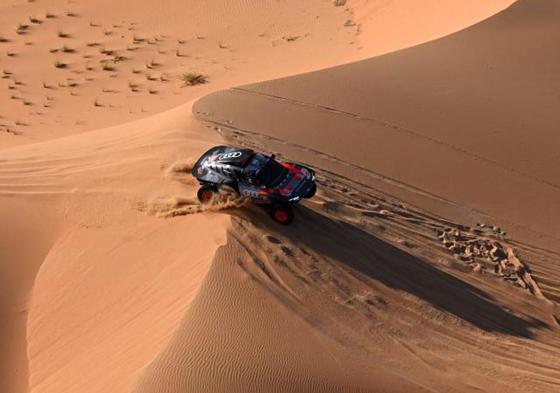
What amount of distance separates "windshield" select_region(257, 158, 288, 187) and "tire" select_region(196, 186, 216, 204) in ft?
2.79

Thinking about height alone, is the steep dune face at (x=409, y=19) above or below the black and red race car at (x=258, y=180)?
above

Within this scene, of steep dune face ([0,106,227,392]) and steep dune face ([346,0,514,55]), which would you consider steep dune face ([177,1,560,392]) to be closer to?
steep dune face ([0,106,227,392])

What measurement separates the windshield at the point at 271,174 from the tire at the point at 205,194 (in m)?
0.85

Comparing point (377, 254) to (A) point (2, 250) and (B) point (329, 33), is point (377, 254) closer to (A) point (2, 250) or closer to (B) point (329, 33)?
(A) point (2, 250)

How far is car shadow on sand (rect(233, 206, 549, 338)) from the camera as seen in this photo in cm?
1155

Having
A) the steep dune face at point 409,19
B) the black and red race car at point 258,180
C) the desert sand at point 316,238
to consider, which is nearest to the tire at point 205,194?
the black and red race car at point 258,180

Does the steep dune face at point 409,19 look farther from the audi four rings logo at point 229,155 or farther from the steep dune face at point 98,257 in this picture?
the audi four rings logo at point 229,155

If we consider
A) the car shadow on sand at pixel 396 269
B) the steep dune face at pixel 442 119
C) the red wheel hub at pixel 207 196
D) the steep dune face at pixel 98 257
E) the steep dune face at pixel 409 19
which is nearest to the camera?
the steep dune face at pixel 98 257

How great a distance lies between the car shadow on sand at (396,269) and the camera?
11.6m

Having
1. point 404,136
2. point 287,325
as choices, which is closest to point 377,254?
point 287,325

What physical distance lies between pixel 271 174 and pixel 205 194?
116cm

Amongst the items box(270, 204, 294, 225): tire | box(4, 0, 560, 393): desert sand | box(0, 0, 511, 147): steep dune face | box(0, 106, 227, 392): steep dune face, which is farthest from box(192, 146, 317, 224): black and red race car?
box(0, 0, 511, 147): steep dune face

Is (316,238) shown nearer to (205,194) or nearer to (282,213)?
(282,213)

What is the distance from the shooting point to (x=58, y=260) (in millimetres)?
12266
